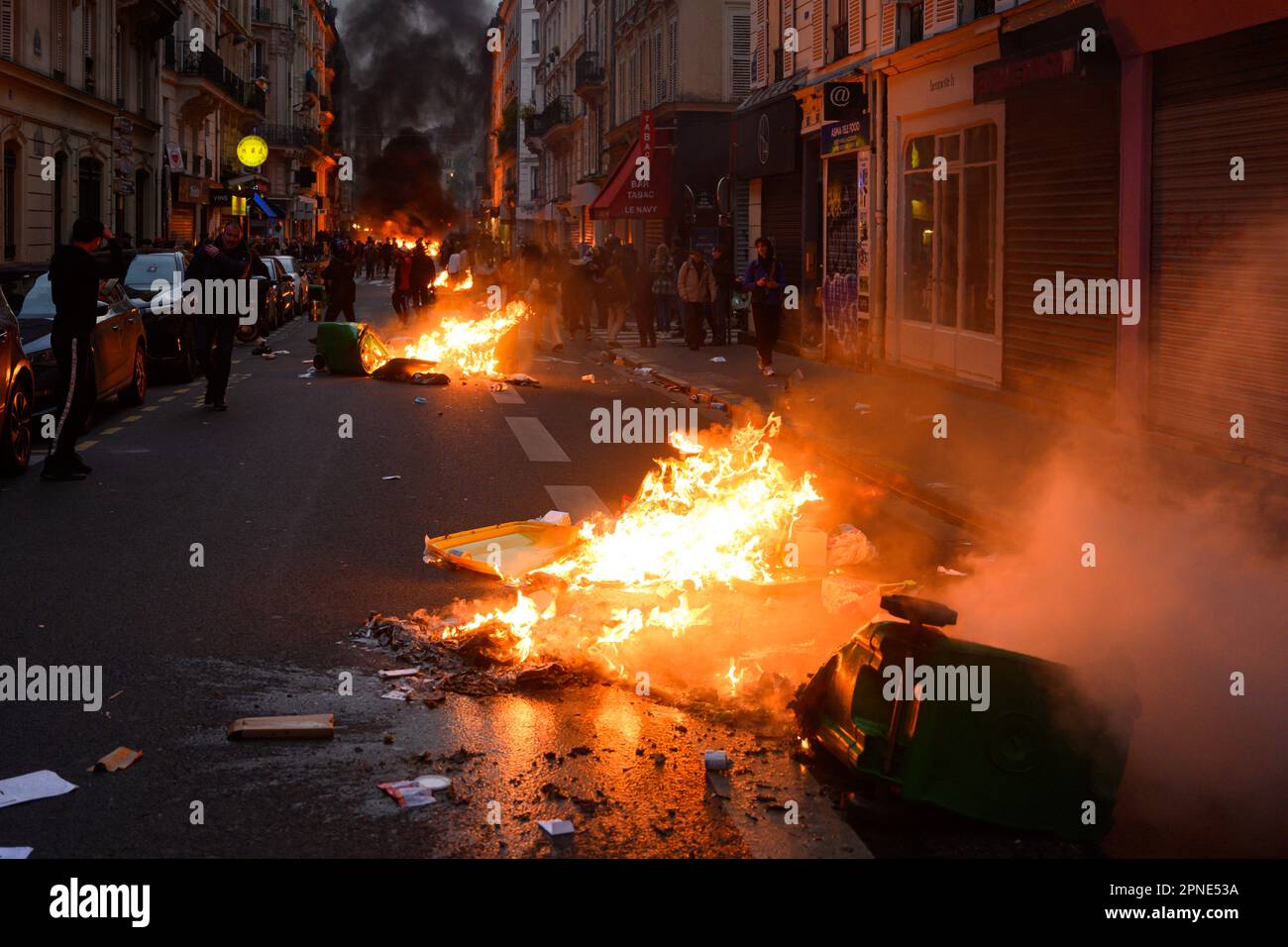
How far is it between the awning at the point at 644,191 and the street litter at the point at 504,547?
1101 inches

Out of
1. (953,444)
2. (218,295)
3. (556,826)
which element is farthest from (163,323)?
(556,826)

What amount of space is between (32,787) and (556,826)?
165cm

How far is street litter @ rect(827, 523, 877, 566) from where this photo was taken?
777cm

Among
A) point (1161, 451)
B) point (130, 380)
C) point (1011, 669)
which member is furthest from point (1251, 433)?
point (130, 380)

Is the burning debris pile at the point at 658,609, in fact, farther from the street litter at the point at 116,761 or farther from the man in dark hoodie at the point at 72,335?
the man in dark hoodie at the point at 72,335

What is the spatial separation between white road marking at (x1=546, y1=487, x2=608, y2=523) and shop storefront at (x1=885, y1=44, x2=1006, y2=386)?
26.6ft

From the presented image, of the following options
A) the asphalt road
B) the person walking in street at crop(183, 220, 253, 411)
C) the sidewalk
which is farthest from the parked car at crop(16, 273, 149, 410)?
the sidewalk

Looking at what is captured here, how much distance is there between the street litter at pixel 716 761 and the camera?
15.4 feet

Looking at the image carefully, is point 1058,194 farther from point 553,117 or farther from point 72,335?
point 553,117

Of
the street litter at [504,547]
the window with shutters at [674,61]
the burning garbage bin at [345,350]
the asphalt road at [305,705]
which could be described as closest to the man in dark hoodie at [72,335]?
the asphalt road at [305,705]

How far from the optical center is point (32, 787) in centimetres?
450

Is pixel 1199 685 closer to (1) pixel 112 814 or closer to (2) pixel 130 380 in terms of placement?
(1) pixel 112 814

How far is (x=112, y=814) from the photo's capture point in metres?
4.28

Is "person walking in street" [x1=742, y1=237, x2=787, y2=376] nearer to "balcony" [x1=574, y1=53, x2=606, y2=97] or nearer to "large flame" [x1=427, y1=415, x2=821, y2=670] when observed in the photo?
"large flame" [x1=427, y1=415, x2=821, y2=670]
